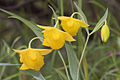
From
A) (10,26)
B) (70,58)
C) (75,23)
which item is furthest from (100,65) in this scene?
(10,26)

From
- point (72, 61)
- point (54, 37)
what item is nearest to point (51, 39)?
point (54, 37)

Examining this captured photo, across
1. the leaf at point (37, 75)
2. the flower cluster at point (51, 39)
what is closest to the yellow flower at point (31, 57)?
the flower cluster at point (51, 39)

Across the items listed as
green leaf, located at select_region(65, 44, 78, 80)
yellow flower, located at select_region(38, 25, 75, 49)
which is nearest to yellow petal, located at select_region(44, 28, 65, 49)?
yellow flower, located at select_region(38, 25, 75, 49)

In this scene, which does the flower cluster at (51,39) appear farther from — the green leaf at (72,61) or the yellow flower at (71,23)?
the green leaf at (72,61)

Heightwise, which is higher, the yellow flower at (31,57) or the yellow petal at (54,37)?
the yellow petal at (54,37)

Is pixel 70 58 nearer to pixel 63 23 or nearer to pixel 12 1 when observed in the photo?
pixel 63 23

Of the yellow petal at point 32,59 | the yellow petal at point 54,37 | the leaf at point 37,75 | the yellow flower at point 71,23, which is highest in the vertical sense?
the yellow flower at point 71,23

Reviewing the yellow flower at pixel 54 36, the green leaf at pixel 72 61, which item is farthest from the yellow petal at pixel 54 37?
the green leaf at pixel 72 61

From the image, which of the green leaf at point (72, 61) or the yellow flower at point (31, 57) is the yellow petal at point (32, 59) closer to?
the yellow flower at point (31, 57)

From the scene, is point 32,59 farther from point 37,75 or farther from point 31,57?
point 37,75

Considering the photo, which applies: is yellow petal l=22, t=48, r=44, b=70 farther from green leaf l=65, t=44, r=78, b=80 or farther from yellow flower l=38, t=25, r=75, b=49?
green leaf l=65, t=44, r=78, b=80

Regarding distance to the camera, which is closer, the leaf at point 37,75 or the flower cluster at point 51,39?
the flower cluster at point 51,39
